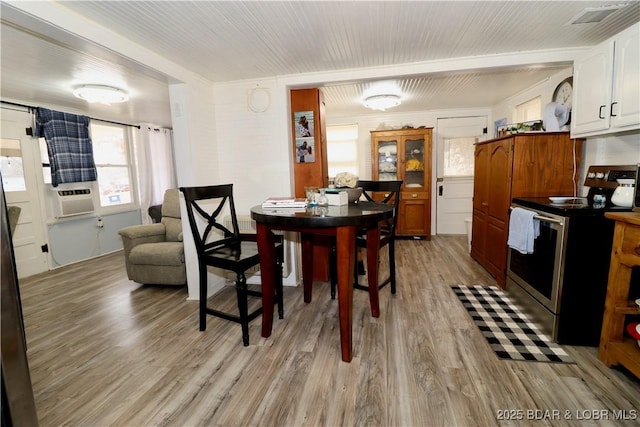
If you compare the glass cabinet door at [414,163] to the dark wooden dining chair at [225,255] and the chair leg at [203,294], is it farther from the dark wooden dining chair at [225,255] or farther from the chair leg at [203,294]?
the chair leg at [203,294]

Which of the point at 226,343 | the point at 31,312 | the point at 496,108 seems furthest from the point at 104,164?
the point at 496,108

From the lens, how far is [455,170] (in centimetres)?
532

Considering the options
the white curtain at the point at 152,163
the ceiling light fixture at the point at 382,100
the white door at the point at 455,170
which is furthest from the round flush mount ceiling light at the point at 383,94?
the white curtain at the point at 152,163

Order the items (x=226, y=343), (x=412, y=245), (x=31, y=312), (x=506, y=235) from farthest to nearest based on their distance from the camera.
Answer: (x=412, y=245) → (x=506, y=235) → (x=31, y=312) → (x=226, y=343)

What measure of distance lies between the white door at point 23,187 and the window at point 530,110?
6.48 metres

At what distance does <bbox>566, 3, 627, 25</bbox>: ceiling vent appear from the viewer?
1900 mm

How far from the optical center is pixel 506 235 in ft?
9.49

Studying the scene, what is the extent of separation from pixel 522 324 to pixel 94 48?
12.1 feet

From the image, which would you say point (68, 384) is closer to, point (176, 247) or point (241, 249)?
point (241, 249)

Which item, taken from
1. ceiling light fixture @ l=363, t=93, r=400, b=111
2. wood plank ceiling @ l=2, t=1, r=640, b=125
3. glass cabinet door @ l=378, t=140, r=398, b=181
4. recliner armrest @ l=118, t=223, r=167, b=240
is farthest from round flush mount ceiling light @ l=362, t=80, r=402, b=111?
recliner armrest @ l=118, t=223, r=167, b=240

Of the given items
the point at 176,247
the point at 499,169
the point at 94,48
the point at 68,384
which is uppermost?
the point at 94,48

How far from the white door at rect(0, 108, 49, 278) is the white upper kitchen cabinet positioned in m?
5.97

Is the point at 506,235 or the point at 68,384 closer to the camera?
the point at 68,384

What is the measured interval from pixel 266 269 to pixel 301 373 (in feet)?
2.32
